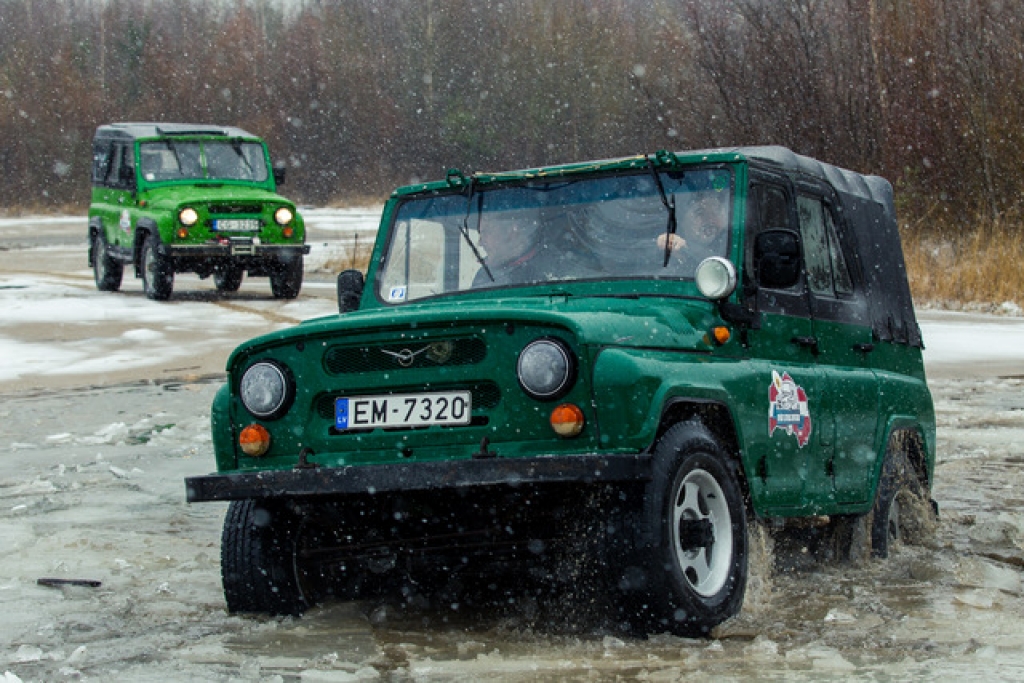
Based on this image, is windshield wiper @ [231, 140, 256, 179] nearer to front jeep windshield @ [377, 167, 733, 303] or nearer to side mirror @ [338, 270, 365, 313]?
side mirror @ [338, 270, 365, 313]

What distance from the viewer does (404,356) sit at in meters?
5.60

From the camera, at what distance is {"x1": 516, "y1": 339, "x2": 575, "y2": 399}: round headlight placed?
528cm

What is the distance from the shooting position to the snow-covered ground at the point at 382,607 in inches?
198

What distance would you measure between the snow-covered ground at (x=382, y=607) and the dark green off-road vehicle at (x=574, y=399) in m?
0.20

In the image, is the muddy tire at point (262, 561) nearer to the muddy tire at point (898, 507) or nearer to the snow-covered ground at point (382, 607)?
the snow-covered ground at point (382, 607)

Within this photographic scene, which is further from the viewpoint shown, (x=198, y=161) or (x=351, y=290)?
(x=198, y=161)

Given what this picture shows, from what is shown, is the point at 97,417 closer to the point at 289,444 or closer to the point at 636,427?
the point at 289,444

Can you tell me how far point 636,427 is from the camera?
17.2 feet

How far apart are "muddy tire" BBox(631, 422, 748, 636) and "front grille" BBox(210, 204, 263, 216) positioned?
1696 centimetres

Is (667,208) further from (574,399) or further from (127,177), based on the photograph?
(127,177)

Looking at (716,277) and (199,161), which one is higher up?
(199,161)

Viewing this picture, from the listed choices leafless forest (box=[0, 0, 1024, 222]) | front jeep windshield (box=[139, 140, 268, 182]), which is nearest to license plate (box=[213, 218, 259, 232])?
front jeep windshield (box=[139, 140, 268, 182])

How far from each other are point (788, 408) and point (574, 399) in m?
1.34

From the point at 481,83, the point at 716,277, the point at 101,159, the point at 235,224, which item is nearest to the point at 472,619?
the point at 716,277
